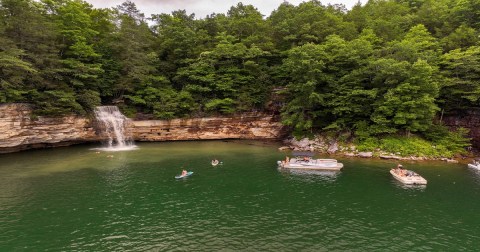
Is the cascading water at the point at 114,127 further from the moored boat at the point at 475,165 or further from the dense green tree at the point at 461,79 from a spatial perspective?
the dense green tree at the point at 461,79

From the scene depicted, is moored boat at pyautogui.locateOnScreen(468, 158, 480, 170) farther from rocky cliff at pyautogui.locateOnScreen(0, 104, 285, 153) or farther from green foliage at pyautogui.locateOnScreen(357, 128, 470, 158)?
rocky cliff at pyautogui.locateOnScreen(0, 104, 285, 153)

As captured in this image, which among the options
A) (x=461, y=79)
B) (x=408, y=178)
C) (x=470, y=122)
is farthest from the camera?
(x=470, y=122)

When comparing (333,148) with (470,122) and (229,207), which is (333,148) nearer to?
(470,122)

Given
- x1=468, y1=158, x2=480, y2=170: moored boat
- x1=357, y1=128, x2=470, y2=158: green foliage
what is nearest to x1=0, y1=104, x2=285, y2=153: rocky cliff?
x1=357, y1=128, x2=470, y2=158: green foliage

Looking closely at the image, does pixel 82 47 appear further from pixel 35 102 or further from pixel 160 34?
pixel 160 34

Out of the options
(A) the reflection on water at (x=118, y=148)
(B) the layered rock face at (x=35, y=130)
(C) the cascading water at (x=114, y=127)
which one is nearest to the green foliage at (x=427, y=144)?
(A) the reflection on water at (x=118, y=148)

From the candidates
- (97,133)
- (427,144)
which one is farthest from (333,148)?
(97,133)

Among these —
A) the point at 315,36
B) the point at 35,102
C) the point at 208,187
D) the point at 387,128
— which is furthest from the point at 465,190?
the point at 35,102
